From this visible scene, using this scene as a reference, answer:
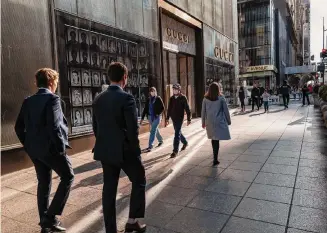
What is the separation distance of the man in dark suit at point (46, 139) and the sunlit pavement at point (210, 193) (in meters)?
0.45

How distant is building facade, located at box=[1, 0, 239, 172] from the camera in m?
6.13

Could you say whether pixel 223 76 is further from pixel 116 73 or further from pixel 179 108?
pixel 116 73

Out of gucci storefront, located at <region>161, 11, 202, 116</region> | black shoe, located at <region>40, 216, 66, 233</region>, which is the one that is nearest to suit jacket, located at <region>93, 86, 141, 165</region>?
black shoe, located at <region>40, 216, 66, 233</region>

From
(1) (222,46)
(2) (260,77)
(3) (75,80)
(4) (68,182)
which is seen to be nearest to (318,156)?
(4) (68,182)

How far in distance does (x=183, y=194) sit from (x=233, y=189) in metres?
0.81

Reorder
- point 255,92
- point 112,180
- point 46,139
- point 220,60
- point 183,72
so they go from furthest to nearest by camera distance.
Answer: point 220,60 < point 255,92 < point 183,72 < point 46,139 < point 112,180

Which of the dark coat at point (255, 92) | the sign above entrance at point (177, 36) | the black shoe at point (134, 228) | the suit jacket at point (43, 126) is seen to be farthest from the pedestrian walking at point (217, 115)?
the dark coat at point (255, 92)

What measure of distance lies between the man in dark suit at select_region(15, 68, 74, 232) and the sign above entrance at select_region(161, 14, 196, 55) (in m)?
10.2

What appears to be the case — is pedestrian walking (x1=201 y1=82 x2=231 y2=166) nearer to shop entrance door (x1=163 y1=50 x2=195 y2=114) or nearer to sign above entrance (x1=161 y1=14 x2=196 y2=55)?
sign above entrance (x1=161 y1=14 x2=196 y2=55)

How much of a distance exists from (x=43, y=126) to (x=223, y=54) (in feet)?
61.2

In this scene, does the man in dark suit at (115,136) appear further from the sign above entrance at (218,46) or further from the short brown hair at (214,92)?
the sign above entrance at (218,46)

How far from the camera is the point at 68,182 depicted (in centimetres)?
335

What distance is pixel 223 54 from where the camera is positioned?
2052 cm

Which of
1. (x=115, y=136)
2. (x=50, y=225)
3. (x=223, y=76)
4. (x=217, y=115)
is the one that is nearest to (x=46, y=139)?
(x=115, y=136)
